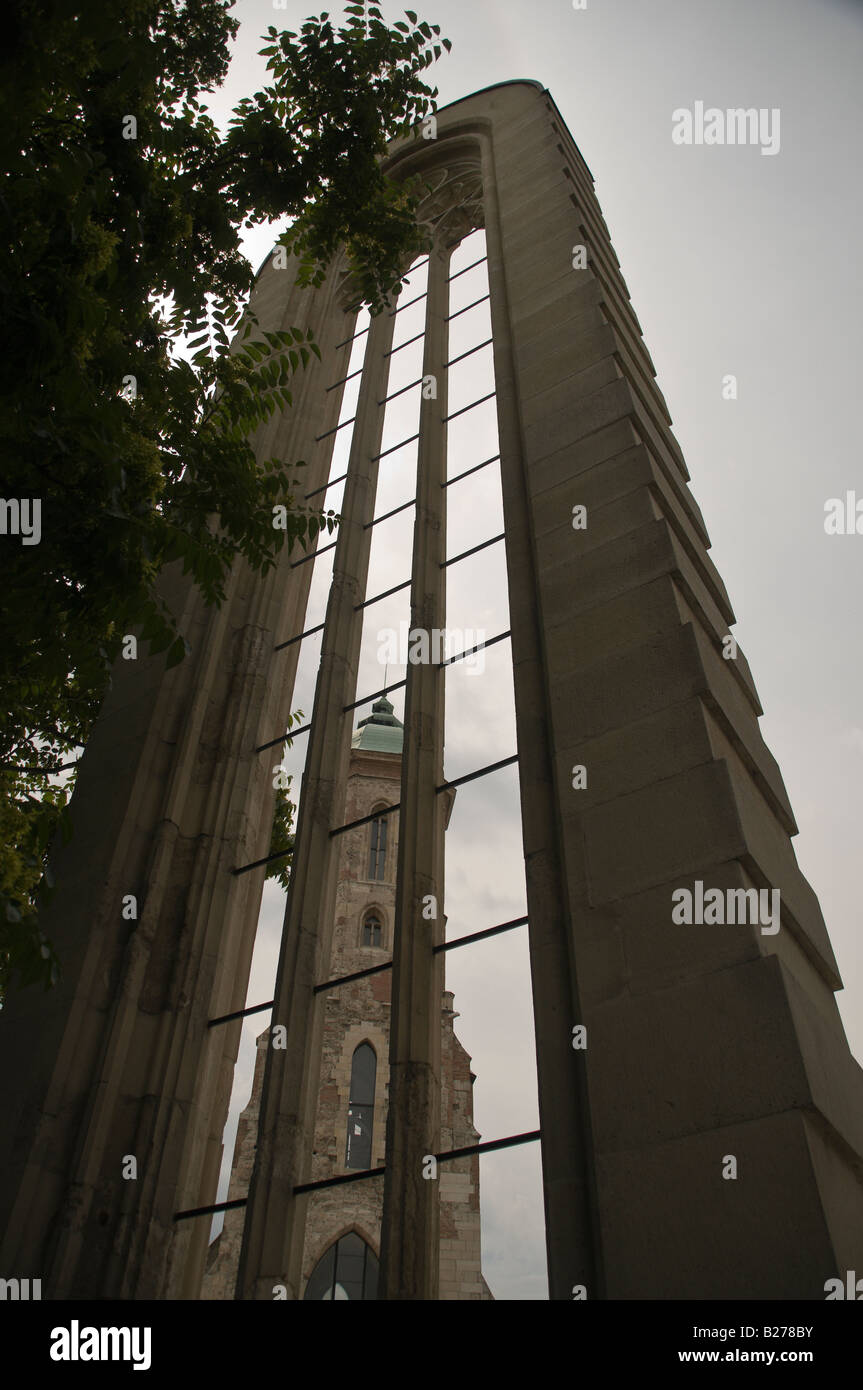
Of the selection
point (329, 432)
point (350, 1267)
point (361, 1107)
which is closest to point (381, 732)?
point (361, 1107)

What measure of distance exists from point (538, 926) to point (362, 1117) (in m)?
19.1

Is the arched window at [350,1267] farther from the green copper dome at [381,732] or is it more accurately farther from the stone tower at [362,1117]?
the green copper dome at [381,732]

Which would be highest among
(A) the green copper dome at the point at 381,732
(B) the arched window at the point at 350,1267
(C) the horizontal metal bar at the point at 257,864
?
(A) the green copper dome at the point at 381,732

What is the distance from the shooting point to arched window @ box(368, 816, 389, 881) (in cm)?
2742

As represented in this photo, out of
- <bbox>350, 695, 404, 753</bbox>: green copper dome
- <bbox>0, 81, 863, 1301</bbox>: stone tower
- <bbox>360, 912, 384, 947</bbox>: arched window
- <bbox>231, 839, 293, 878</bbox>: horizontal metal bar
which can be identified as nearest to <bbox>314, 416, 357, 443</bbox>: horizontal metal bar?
<bbox>0, 81, 863, 1301</bbox>: stone tower

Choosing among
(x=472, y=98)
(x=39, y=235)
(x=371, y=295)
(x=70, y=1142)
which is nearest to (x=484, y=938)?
(x=70, y=1142)

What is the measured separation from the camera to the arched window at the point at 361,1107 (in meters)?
20.4

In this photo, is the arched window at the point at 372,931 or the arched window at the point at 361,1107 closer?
the arched window at the point at 361,1107

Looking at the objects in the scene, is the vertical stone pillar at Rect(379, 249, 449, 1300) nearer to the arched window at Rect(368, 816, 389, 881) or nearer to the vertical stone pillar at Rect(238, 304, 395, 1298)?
the vertical stone pillar at Rect(238, 304, 395, 1298)

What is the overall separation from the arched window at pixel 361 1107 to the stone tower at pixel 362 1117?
0.9 inches

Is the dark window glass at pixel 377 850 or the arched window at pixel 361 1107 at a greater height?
the dark window glass at pixel 377 850

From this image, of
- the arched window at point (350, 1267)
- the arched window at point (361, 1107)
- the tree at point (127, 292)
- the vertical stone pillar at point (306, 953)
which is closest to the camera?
the tree at point (127, 292)

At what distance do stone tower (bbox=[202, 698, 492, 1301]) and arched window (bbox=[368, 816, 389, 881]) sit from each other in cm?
10

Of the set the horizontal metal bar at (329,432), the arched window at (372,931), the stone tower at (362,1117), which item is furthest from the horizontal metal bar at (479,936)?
the arched window at (372,931)
